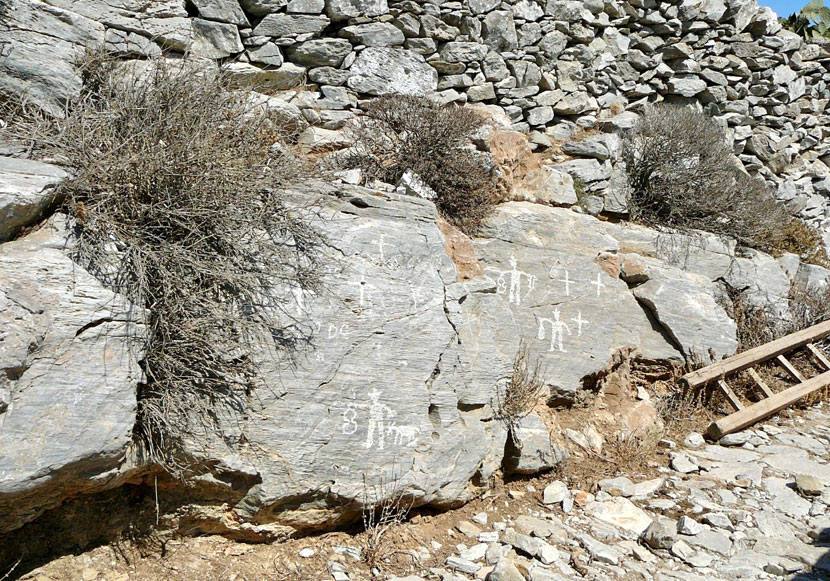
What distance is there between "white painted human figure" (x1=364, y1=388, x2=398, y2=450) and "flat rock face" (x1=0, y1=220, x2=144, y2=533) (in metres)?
1.40

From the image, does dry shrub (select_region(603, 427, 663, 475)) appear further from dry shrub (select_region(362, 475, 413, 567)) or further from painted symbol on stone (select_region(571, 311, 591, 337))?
dry shrub (select_region(362, 475, 413, 567))

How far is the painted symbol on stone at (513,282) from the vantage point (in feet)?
18.3

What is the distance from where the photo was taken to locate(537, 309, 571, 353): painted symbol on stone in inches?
216

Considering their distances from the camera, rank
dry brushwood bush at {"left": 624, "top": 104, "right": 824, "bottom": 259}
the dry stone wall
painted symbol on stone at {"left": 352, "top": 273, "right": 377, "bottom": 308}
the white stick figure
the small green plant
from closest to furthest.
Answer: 1. painted symbol on stone at {"left": 352, "top": 273, "right": 377, "bottom": 308}
2. the white stick figure
3. the dry stone wall
4. dry brushwood bush at {"left": 624, "top": 104, "right": 824, "bottom": 259}
5. the small green plant

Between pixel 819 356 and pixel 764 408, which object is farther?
pixel 819 356

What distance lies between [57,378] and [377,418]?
1.84 metres

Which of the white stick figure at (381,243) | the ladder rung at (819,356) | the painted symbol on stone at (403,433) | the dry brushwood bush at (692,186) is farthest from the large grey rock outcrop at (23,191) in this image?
the ladder rung at (819,356)

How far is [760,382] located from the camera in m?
6.21

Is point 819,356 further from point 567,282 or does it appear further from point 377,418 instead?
point 377,418

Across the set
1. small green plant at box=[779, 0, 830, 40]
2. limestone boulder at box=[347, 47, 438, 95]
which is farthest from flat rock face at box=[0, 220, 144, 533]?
small green plant at box=[779, 0, 830, 40]

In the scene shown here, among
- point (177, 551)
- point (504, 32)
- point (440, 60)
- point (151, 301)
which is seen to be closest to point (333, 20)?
point (440, 60)

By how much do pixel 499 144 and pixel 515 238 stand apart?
1346 millimetres

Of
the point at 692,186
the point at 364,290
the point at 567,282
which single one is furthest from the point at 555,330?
the point at 692,186

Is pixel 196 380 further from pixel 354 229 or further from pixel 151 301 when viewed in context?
pixel 354 229
